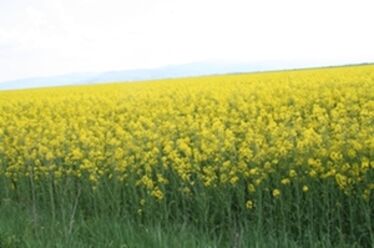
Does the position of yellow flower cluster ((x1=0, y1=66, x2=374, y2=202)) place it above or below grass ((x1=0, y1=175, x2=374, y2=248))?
above

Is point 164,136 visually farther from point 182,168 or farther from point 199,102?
point 199,102

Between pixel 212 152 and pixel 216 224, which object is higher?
pixel 212 152

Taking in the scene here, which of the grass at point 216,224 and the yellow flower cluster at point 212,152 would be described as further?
the yellow flower cluster at point 212,152

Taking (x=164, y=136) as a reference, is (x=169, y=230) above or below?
below

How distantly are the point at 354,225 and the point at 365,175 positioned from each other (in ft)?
1.80

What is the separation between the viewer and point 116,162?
8039 mm

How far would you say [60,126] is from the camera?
1148 centimetres

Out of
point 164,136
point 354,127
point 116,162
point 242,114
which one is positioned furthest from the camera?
point 242,114

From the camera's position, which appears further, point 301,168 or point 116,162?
point 116,162

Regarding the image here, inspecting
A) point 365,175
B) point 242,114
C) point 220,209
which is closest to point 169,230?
point 220,209

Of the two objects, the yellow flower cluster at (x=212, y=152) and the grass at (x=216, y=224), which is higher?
the yellow flower cluster at (x=212, y=152)

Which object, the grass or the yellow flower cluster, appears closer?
the grass

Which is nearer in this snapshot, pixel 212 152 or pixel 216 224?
pixel 216 224

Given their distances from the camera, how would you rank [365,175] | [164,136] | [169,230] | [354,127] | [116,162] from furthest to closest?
1. [164,136]
2. [116,162]
3. [354,127]
4. [169,230]
5. [365,175]
